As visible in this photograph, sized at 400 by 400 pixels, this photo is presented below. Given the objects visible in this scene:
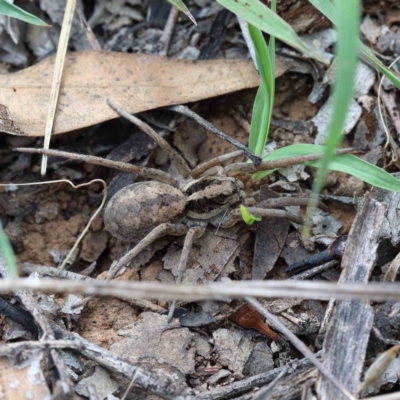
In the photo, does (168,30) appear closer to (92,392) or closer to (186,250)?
(186,250)

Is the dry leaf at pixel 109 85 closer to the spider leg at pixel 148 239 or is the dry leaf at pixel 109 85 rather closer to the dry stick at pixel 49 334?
the spider leg at pixel 148 239

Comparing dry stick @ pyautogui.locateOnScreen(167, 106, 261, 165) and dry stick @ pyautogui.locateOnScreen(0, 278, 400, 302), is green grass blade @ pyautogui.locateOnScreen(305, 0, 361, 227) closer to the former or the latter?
dry stick @ pyautogui.locateOnScreen(0, 278, 400, 302)

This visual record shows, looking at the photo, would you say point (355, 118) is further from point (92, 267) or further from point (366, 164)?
point (92, 267)

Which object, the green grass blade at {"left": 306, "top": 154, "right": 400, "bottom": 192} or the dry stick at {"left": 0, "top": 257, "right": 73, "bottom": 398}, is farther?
the green grass blade at {"left": 306, "top": 154, "right": 400, "bottom": 192}

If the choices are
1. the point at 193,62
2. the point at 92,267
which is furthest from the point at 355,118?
the point at 92,267

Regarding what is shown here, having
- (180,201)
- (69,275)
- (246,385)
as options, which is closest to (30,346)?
(69,275)

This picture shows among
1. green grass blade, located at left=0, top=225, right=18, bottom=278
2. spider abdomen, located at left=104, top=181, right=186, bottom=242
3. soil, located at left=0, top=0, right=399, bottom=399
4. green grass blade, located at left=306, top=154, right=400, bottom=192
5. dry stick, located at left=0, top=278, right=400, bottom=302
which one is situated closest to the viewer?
dry stick, located at left=0, top=278, right=400, bottom=302

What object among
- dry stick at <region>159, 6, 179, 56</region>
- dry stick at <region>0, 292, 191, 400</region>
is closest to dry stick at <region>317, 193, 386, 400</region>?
dry stick at <region>0, 292, 191, 400</region>
